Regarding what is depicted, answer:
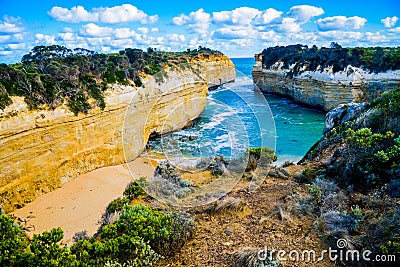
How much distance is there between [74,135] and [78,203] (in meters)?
3.61

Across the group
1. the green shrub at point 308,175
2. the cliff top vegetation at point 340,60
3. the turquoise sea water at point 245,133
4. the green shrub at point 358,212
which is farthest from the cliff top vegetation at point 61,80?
the cliff top vegetation at point 340,60

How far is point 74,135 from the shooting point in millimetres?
14570

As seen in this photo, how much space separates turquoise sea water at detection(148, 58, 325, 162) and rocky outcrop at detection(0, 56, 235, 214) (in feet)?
A: 7.35

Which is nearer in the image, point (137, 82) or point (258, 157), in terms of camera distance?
point (258, 157)

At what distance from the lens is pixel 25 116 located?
12.4 metres

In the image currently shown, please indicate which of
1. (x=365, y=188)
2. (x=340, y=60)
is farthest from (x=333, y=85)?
(x=365, y=188)

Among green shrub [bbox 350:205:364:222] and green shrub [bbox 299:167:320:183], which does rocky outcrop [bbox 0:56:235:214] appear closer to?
green shrub [bbox 299:167:320:183]

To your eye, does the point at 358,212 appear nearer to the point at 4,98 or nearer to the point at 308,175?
the point at 308,175

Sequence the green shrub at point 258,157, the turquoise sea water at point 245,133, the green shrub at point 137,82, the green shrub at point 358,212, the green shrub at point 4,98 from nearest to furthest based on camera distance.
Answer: the green shrub at point 358,212 → the green shrub at point 258,157 → the green shrub at point 4,98 → the turquoise sea water at point 245,133 → the green shrub at point 137,82

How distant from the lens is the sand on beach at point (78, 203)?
1071 cm

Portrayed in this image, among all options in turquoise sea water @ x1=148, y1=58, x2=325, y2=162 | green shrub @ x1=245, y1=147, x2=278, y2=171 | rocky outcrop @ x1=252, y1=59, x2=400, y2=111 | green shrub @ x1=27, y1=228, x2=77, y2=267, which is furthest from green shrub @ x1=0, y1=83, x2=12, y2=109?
rocky outcrop @ x1=252, y1=59, x2=400, y2=111

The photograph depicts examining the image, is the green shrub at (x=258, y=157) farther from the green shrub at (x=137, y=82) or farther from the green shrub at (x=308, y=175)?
the green shrub at (x=137, y=82)

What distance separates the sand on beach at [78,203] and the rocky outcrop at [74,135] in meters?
0.53

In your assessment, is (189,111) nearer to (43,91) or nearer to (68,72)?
(68,72)
